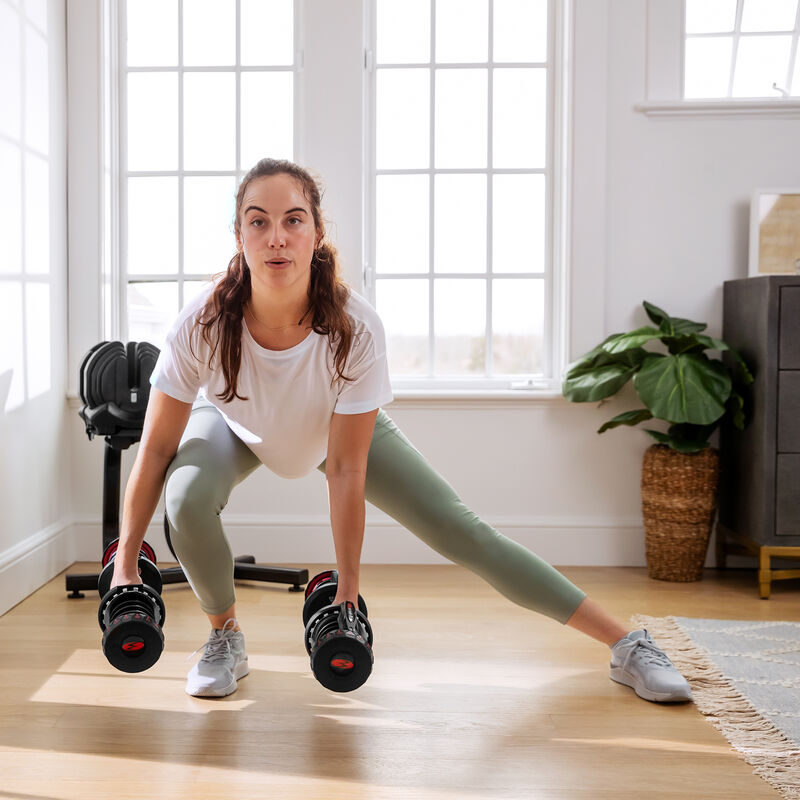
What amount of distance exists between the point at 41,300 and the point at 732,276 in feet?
7.78

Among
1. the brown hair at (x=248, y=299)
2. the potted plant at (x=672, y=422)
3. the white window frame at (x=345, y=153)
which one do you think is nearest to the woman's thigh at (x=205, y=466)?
the brown hair at (x=248, y=299)

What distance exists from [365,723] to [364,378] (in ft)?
2.24

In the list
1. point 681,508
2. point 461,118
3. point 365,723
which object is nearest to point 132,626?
point 365,723

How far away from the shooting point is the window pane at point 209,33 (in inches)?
131

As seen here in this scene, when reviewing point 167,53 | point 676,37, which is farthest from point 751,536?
point 167,53

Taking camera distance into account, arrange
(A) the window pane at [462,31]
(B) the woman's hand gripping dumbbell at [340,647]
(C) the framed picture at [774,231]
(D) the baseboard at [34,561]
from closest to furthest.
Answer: (B) the woman's hand gripping dumbbell at [340,647]
(D) the baseboard at [34,561]
(C) the framed picture at [774,231]
(A) the window pane at [462,31]

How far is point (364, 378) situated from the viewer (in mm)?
1814

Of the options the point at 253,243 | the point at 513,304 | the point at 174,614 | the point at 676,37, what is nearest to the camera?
the point at 253,243

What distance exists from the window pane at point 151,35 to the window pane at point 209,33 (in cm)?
5

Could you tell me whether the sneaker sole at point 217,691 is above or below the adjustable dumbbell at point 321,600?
below

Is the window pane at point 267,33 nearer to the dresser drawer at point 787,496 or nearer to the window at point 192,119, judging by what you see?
the window at point 192,119

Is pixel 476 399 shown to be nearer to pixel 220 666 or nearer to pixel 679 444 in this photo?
pixel 679 444

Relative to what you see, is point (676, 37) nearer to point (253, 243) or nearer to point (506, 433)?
point (506, 433)

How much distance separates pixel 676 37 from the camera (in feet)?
10.4
